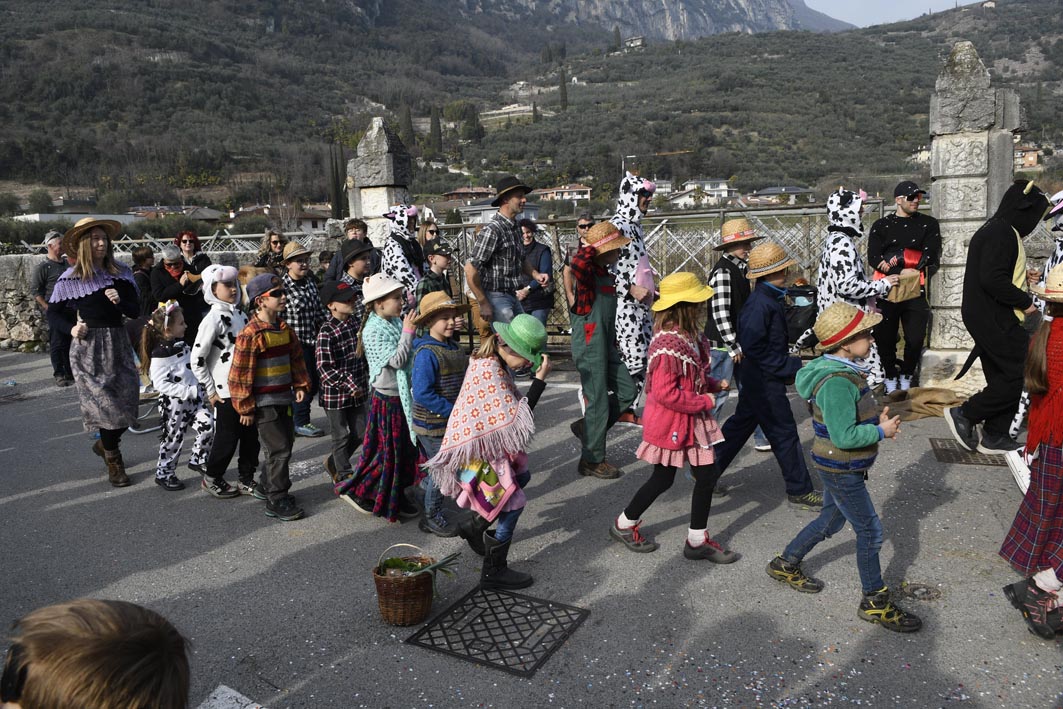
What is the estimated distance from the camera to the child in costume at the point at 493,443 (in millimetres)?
3785

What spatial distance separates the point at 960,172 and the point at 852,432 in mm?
4841

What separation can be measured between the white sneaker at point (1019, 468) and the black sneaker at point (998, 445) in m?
0.04

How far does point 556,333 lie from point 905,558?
21.3ft

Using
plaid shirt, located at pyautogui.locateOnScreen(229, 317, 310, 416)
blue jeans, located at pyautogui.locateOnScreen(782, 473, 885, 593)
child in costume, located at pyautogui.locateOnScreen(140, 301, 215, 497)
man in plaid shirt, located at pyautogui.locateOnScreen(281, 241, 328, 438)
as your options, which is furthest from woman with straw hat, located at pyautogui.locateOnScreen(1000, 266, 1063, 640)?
man in plaid shirt, located at pyautogui.locateOnScreen(281, 241, 328, 438)

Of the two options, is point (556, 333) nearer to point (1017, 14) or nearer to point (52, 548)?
point (52, 548)

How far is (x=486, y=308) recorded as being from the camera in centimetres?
600

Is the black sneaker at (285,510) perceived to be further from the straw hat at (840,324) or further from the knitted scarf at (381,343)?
the straw hat at (840,324)

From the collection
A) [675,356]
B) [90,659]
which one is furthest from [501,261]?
[90,659]

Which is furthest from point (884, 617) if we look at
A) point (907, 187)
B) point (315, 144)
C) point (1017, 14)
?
point (1017, 14)

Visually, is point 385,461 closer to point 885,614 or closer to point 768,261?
point 768,261

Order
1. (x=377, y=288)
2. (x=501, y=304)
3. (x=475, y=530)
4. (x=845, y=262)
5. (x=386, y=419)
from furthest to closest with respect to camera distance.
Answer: (x=501, y=304)
(x=845, y=262)
(x=386, y=419)
(x=377, y=288)
(x=475, y=530)

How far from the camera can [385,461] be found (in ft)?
16.0

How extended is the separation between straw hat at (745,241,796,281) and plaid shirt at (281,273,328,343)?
405cm

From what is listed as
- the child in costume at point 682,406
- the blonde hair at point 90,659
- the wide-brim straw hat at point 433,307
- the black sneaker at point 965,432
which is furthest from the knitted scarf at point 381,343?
the black sneaker at point 965,432
